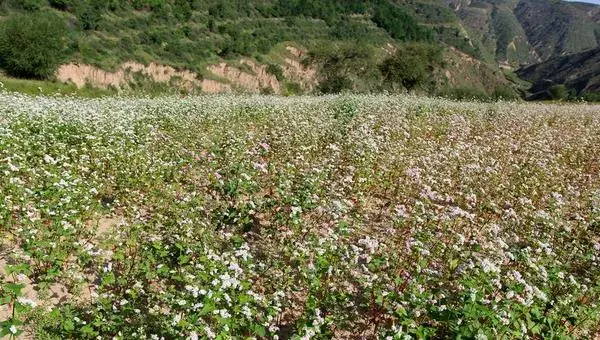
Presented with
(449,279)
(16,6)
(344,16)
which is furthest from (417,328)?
(344,16)

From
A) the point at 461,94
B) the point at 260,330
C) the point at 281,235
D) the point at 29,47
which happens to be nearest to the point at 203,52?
the point at 29,47

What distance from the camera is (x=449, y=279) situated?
591 cm

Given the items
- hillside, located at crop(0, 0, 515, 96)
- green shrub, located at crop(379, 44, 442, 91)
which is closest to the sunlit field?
hillside, located at crop(0, 0, 515, 96)

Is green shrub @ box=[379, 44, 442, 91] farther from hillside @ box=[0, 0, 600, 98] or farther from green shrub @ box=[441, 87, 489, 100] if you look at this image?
green shrub @ box=[441, 87, 489, 100]

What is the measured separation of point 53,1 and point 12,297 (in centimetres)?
7086

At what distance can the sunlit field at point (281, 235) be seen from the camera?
4.94 m

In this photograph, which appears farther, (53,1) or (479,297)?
(53,1)

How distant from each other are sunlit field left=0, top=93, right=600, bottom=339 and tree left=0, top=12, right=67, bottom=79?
38.3m

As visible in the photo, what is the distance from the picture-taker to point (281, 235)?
7289mm

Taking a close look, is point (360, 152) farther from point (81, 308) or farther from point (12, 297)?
point (12, 297)

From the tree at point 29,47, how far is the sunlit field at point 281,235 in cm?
3826

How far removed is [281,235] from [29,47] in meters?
48.0

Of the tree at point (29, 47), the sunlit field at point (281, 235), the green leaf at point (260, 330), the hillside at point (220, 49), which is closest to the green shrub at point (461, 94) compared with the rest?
the hillside at point (220, 49)

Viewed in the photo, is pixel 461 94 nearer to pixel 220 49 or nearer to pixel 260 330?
pixel 220 49
